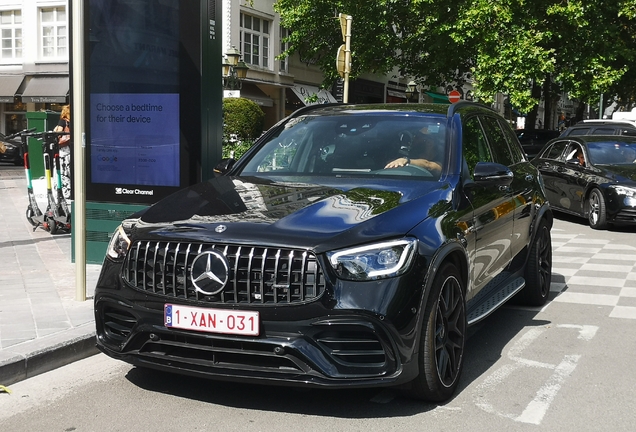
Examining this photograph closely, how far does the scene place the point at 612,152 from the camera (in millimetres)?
14539

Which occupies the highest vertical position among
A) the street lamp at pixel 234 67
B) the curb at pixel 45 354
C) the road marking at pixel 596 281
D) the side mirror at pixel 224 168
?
the street lamp at pixel 234 67

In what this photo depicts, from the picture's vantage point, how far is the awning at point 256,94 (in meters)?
34.8

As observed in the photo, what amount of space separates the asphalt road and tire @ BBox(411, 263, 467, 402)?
120 mm

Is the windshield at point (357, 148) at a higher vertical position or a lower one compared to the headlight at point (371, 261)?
higher

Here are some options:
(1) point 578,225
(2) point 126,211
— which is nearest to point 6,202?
(2) point 126,211

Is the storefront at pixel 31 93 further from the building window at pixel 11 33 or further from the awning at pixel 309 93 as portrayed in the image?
the awning at pixel 309 93

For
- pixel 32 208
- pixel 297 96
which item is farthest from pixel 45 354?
pixel 297 96

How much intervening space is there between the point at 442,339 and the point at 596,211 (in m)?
10.1

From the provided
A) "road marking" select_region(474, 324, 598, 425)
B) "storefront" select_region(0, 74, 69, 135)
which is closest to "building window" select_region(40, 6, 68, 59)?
"storefront" select_region(0, 74, 69, 135)

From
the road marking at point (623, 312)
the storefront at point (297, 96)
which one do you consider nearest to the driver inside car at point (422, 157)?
the road marking at point (623, 312)

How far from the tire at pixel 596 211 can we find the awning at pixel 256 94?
73.2 ft

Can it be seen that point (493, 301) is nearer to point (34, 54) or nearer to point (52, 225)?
point (52, 225)

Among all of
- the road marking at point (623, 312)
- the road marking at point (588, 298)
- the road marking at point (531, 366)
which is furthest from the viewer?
the road marking at point (588, 298)

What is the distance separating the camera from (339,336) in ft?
13.0
